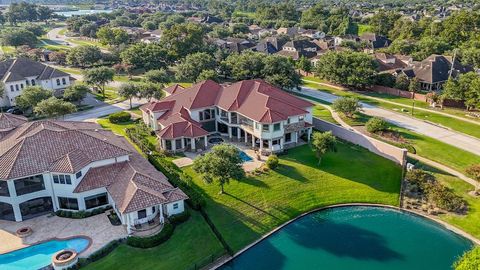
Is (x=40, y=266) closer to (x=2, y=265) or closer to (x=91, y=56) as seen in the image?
(x=2, y=265)

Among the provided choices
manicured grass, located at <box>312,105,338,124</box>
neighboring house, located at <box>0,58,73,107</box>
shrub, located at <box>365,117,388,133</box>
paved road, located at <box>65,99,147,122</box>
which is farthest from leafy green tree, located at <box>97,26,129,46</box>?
shrub, located at <box>365,117,388,133</box>

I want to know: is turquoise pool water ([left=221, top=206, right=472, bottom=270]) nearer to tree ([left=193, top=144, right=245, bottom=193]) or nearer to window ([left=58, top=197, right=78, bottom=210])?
tree ([left=193, top=144, right=245, bottom=193])

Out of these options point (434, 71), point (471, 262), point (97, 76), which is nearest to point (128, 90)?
point (97, 76)

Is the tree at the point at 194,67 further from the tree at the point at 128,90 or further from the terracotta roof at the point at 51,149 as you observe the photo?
the terracotta roof at the point at 51,149

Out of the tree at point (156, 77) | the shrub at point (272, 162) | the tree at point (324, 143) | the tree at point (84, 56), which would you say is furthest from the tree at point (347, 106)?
the tree at point (84, 56)

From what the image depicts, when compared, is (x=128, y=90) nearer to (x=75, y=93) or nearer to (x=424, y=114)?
(x=75, y=93)

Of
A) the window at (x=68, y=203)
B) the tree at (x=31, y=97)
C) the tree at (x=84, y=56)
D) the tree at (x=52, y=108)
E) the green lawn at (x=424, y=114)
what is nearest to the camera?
the window at (x=68, y=203)
